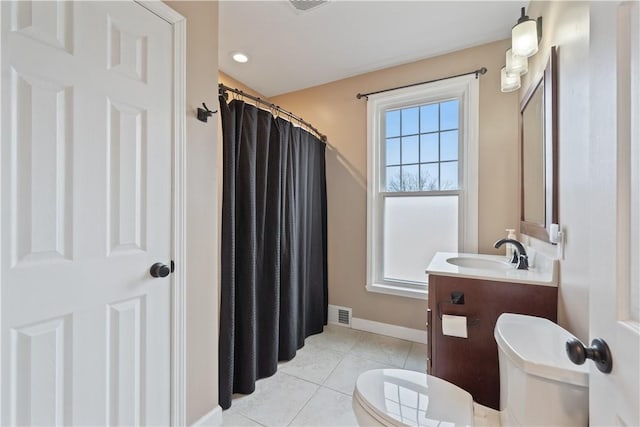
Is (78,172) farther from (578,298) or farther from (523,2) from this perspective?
(523,2)

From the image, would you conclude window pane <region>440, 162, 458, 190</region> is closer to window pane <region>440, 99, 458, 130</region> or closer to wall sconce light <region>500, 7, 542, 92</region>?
window pane <region>440, 99, 458, 130</region>

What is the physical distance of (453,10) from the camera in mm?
1807

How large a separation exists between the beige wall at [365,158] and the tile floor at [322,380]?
0.30 meters

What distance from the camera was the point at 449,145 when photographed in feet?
7.59

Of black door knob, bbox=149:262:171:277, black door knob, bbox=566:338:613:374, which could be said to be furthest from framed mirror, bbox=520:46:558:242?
black door knob, bbox=149:262:171:277

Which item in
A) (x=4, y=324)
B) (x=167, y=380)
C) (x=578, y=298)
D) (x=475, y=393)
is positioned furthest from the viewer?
(x=475, y=393)

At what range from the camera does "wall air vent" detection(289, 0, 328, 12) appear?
5.61ft

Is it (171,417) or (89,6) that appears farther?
(171,417)

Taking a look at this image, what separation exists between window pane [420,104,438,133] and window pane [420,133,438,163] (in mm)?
63

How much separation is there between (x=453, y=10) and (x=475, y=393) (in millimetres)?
2390

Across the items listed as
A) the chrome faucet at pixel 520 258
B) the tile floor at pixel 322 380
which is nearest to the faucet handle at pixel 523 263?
the chrome faucet at pixel 520 258

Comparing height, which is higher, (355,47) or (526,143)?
(355,47)

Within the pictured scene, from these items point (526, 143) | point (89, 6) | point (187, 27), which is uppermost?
point (187, 27)

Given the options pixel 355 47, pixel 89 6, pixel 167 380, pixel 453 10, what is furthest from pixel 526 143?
pixel 167 380
